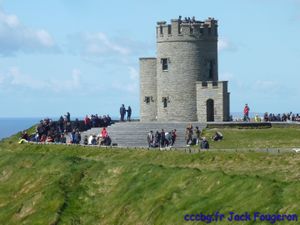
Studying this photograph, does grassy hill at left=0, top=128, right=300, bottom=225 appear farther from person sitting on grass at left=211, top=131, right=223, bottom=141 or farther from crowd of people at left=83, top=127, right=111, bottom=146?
crowd of people at left=83, top=127, right=111, bottom=146

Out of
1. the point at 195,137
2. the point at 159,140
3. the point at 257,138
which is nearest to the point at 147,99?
the point at 195,137

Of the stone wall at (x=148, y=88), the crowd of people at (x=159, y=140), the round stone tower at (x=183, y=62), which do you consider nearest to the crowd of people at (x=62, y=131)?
the crowd of people at (x=159, y=140)

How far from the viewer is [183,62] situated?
259ft

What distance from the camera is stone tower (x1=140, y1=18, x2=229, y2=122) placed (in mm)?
78875

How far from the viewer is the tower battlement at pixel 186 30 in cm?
7894

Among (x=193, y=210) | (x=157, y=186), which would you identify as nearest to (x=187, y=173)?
(x=157, y=186)

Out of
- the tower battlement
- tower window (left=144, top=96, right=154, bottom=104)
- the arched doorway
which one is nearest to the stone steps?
the arched doorway

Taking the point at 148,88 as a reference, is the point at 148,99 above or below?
below

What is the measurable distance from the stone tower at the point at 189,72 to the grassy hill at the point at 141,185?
1688 centimetres

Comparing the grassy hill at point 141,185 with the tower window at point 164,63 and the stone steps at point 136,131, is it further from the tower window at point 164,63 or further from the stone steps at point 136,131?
the tower window at point 164,63

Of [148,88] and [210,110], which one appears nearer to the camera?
[210,110]

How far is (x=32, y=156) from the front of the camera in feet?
198

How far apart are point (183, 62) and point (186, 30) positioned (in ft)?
9.58

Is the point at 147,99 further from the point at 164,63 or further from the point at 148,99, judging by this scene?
the point at 164,63
